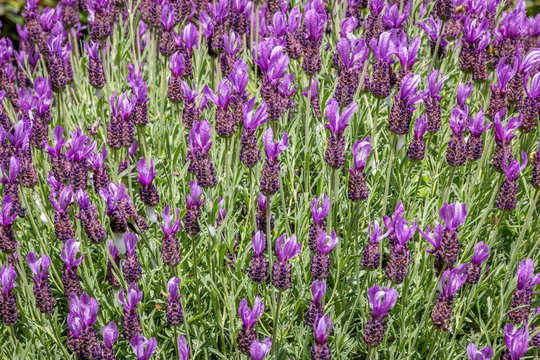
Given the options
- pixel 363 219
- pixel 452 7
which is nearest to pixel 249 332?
pixel 363 219

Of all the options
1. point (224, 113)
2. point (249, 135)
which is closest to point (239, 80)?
point (224, 113)

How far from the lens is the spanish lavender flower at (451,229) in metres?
1.57

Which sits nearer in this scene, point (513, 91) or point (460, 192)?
point (513, 91)

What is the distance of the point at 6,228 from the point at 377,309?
3.39 feet

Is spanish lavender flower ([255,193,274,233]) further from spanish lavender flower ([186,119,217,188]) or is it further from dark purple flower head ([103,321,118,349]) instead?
dark purple flower head ([103,321,118,349])

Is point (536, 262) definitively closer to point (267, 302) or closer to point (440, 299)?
point (440, 299)

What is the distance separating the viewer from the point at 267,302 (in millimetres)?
1924

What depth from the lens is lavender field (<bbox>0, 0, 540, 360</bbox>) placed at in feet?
5.41

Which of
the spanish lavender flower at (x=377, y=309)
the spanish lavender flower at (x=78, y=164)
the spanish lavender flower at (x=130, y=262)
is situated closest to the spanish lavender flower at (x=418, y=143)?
the spanish lavender flower at (x=377, y=309)

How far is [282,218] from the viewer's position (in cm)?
232

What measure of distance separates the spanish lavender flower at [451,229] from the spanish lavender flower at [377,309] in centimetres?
19

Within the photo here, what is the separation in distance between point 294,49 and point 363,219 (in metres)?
0.65

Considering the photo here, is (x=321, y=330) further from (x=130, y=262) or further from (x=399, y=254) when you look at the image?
(x=130, y=262)

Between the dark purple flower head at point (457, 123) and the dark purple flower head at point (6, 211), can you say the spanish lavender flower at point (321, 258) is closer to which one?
the dark purple flower head at point (457, 123)
